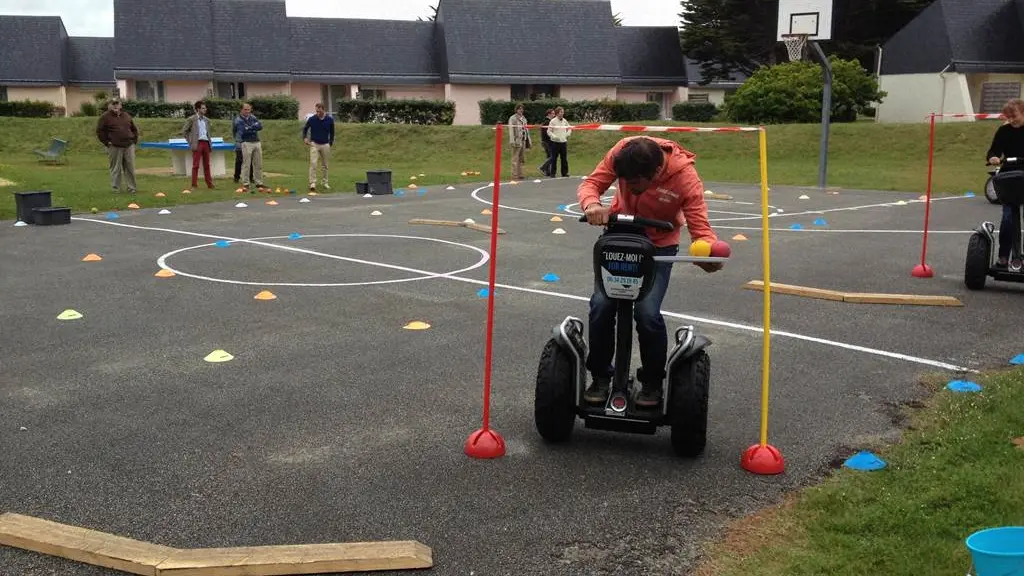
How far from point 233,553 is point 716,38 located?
5304cm

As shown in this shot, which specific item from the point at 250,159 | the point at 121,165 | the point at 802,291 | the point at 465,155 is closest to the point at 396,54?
the point at 465,155

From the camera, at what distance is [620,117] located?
148ft

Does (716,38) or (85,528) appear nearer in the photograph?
(85,528)

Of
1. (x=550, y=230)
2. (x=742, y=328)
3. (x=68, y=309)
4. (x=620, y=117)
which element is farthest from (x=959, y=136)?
(x=68, y=309)

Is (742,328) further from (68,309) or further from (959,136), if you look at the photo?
(959,136)

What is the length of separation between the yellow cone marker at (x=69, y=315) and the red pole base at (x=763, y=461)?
6.45 meters

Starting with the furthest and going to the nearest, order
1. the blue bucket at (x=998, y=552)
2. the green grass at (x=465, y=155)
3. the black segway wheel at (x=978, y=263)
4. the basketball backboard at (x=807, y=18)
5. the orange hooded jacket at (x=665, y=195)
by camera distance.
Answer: the green grass at (x=465, y=155), the basketball backboard at (x=807, y=18), the black segway wheel at (x=978, y=263), the orange hooded jacket at (x=665, y=195), the blue bucket at (x=998, y=552)

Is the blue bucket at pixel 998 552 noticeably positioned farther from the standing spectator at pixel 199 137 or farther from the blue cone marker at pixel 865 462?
the standing spectator at pixel 199 137

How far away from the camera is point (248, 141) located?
866 inches

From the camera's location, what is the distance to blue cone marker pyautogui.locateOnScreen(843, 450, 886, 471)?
5102mm

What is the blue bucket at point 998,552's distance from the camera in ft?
10.3

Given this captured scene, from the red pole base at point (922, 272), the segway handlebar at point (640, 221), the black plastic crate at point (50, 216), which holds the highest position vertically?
the segway handlebar at point (640, 221)

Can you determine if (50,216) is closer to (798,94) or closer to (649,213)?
(649,213)

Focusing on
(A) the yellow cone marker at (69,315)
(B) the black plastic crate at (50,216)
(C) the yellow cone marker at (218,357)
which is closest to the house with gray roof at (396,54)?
(B) the black plastic crate at (50,216)
